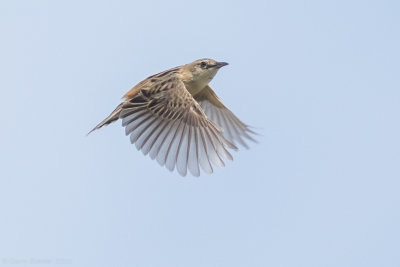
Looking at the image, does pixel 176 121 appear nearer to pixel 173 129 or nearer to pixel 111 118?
pixel 173 129

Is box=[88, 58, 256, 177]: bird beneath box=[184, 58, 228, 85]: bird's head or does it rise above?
beneath

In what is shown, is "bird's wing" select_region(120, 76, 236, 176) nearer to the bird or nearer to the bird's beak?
the bird

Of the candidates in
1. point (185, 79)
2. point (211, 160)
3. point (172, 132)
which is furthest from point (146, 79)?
point (211, 160)

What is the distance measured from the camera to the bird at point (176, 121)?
33.0 ft

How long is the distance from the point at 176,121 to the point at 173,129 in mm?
144

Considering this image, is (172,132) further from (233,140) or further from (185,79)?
(233,140)

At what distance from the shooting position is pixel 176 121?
10.8 m

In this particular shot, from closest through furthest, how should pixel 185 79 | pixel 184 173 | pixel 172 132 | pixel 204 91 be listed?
1. pixel 184 173
2. pixel 172 132
3. pixel 185 79
4. pixel 204 91

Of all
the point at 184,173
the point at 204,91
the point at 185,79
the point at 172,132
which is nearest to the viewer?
the point at 184,173

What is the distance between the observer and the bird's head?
1170 cm

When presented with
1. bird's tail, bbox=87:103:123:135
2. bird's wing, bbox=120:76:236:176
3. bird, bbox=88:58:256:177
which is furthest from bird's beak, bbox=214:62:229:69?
bird's tail, bbox=87:103:123:135

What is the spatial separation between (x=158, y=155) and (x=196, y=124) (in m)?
0.85

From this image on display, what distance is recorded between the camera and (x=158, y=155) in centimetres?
1014

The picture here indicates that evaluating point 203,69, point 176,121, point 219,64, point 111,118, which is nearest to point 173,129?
point 176,121
